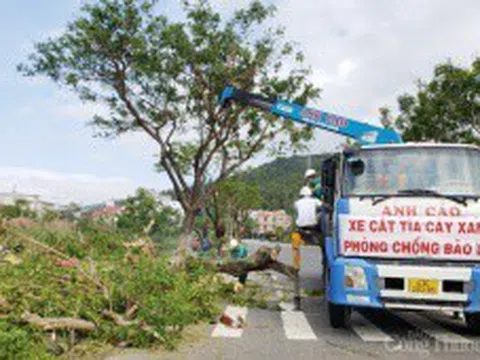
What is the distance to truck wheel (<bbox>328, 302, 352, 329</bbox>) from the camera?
8141mm

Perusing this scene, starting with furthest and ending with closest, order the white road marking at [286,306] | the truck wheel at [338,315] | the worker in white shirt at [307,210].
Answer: the worker in white shirt at [307,210] < the white road marking at [286,306] < the truck wheel at [338,315]

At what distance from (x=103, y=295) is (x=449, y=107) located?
2012cm

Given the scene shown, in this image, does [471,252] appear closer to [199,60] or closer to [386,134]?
[386,134]

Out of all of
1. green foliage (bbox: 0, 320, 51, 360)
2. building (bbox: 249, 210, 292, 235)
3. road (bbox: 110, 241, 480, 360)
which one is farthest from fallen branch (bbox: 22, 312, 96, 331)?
building (bbox: 249, 210, 292, 235)

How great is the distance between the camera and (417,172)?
8109 millimetres

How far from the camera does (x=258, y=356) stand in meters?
6.56

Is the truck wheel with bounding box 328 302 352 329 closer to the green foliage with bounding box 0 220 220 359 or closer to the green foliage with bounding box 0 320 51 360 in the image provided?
the green foliage with bounding box 0 220 220 359

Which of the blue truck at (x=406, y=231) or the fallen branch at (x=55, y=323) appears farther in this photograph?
the blue truck at (x=406, y=231)

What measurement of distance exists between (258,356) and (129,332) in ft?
5.15

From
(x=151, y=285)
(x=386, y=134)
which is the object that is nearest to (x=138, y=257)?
(x=151, y=285)

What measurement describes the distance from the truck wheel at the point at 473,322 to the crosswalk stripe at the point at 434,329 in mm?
243

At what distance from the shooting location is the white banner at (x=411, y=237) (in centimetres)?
747

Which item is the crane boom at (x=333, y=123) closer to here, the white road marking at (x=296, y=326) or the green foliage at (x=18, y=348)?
the white road marking at (x=296, y=326)

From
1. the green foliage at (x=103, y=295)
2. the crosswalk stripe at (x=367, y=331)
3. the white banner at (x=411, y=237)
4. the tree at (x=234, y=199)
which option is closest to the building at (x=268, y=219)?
the tree at (x=234, y=199)
